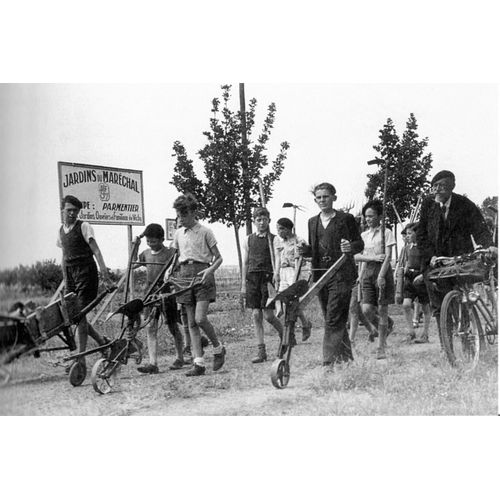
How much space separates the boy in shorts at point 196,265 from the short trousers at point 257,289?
0.36 meters

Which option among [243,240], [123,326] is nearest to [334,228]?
[243,240]

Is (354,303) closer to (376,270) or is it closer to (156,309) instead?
(376,270)

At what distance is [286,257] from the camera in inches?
261

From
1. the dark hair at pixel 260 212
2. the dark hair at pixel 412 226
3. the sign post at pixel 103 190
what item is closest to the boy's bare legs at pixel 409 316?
the dark hair at pixel 412 226

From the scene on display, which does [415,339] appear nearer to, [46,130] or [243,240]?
[243,240]

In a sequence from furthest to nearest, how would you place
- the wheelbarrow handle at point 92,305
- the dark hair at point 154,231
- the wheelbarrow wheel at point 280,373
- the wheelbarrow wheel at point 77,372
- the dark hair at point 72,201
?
the dark hair at point 154,231, the wheelbarrow handle at point 92,305, the dark hair at point 72,201, the wheelbarrow wheel at point 77,372, the wheelbarrow wheel at point 280,373

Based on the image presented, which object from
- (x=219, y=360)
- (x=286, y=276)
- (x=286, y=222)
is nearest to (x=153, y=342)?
(x=219, y=360)

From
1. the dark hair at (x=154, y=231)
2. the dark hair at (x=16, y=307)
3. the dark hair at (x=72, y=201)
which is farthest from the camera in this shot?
the dark hair at (x=154, y=231)

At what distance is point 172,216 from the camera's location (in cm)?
643

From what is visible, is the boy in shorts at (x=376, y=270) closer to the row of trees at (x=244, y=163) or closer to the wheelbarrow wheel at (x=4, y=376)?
the row of trees at (x=244, y=163)

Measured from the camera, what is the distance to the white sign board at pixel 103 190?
19.7ft

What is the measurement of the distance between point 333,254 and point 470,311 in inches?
43.5

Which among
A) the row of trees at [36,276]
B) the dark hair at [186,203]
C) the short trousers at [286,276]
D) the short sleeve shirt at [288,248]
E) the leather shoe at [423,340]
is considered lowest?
the leather shoe at [423,340]

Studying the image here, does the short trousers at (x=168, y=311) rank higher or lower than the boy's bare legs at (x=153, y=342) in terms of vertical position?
higher
